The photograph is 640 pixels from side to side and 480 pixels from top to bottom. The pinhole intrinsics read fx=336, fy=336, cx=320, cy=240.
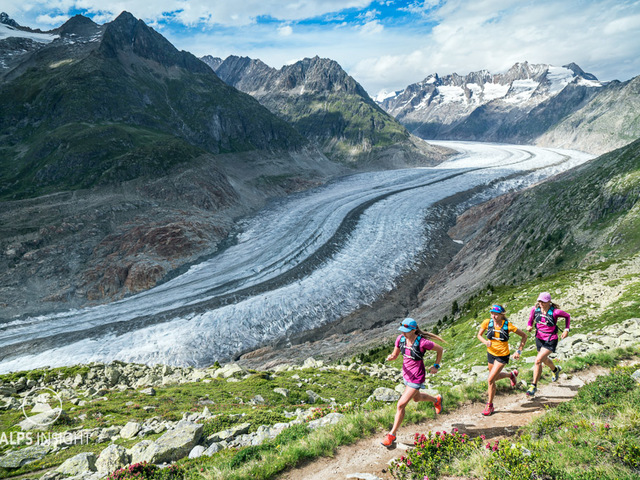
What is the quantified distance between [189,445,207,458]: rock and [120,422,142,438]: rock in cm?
413

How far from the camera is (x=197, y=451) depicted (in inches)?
392

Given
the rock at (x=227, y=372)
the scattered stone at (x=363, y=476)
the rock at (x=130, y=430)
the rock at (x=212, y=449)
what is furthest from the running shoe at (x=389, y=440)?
the rock at (x=227, y=372)

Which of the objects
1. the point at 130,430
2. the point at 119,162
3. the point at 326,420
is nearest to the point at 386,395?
the point at 326,420

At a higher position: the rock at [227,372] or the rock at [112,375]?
the rock at [112,375]

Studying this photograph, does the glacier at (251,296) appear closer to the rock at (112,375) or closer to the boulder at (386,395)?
the rock at (112,375)

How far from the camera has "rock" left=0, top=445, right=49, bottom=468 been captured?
1088 cm

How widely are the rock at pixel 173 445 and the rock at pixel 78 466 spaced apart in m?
1.49

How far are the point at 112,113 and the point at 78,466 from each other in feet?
404

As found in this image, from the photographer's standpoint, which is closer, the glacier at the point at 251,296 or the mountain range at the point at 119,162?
the glacier at the point at 251,296

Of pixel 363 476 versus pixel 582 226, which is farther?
pixel 582 226

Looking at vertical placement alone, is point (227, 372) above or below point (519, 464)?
below

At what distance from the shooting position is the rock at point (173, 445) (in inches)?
377

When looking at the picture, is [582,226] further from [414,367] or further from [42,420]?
[42,420]

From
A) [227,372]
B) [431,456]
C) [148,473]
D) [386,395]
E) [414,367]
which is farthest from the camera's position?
[227,372]
